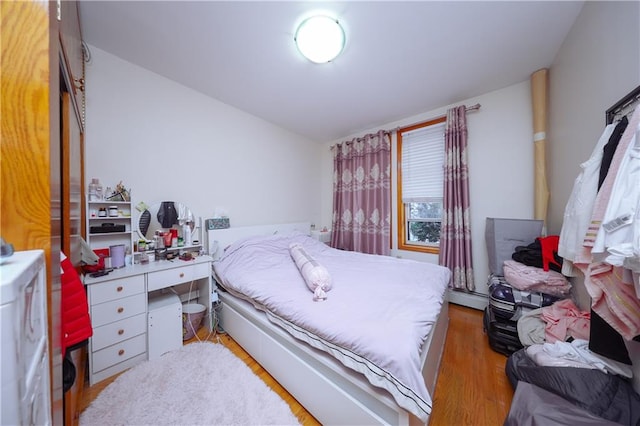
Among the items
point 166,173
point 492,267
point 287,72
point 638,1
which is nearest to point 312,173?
point 287,72

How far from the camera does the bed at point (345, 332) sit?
98 centimetres

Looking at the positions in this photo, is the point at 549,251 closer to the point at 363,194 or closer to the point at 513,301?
the point at 513,301

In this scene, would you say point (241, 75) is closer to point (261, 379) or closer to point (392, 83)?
point (392, 83)

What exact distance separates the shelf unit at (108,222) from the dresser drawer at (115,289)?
415mm

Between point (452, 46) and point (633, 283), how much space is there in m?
1.94

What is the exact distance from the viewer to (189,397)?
1.37 metres

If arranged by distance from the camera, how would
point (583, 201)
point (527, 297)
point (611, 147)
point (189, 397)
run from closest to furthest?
1. point (611, 147)
2. point (583, 201)
3. point (189, 397)
4. point (527, 297)

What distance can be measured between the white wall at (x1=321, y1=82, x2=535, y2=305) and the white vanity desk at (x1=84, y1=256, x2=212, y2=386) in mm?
→ 3326

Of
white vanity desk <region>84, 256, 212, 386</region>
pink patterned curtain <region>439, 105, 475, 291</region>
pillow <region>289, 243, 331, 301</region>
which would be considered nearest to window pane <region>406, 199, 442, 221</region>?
pink patterned curtain <region>439, 105, 475, 291</region>

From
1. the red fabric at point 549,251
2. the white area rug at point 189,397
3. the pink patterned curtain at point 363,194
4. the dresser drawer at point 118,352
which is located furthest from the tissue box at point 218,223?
the red fabric at point 549,251

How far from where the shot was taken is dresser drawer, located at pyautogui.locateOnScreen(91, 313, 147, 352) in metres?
1.46

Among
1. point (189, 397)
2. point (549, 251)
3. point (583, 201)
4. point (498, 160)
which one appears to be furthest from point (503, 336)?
point (189, 397)

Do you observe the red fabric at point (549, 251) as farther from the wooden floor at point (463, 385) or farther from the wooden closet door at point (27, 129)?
the wooden closet door at point (27, 129)

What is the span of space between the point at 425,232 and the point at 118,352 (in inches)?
136
